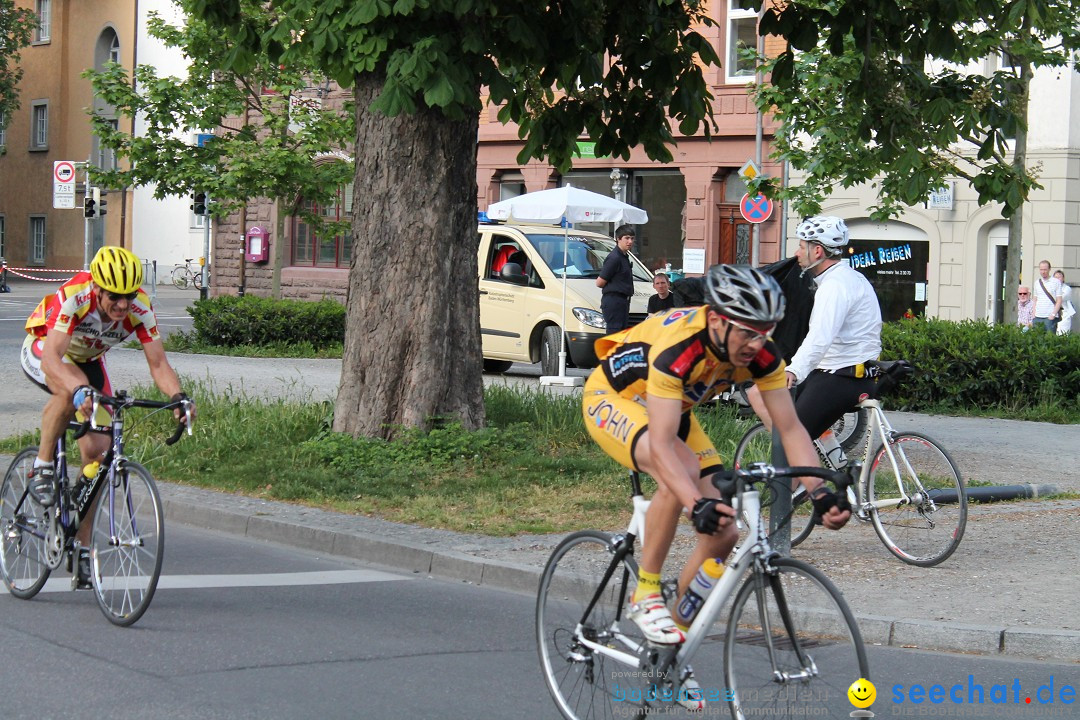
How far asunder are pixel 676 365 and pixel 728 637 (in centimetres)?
90

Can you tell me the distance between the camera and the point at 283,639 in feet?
21.9

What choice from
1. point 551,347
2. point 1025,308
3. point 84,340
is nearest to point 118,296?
point 84,340

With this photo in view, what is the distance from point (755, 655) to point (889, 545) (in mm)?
4232

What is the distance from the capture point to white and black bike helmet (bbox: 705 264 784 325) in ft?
15.3

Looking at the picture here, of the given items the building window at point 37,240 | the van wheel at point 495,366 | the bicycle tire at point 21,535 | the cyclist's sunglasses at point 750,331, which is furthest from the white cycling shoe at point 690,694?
the building window at point 37,240

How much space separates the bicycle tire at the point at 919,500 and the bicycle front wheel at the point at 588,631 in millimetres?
3541

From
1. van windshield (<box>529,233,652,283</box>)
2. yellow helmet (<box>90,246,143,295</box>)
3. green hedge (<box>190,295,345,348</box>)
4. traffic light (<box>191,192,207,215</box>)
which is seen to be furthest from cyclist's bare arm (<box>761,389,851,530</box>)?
traffic light (<box>191,192,207,215</box>)

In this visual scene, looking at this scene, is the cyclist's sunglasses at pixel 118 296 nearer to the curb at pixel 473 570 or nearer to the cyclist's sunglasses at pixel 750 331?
the curb at pixel 473 570

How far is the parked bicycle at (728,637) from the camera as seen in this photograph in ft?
14.7

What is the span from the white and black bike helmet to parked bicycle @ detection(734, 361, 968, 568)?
3.82 meters

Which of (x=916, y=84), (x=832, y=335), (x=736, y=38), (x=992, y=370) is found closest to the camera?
(x=832, y=335)

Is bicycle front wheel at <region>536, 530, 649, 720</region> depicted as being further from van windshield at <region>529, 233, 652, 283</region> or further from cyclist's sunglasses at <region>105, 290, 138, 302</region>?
van windshield at <region>529, 233, 652, 283</region>

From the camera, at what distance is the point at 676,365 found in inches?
189

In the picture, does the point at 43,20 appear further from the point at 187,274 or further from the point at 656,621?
the point at 656,621
